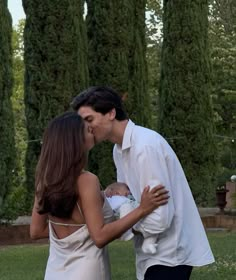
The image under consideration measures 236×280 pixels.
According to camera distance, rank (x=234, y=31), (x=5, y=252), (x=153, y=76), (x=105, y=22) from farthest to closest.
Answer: (x=234, y=31) < (x=153, y=76) < (x=105, y=22) < (x=5, y=252)

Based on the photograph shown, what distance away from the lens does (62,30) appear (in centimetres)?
1561

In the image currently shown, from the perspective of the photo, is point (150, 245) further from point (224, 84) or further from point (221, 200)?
point (224, 84)

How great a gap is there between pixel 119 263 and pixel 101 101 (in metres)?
5.97

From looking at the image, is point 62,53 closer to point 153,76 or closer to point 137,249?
point 153,76

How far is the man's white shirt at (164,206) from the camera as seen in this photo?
315 cm

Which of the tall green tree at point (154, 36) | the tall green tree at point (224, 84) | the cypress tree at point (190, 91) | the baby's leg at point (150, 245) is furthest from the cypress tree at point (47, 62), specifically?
the baby's leg at point (150, 245)

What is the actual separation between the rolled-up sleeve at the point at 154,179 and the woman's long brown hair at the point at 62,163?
0.78 feet

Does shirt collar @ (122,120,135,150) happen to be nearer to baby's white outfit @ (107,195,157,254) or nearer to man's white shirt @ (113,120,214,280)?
man's white shirt @ (113,120,214,280)

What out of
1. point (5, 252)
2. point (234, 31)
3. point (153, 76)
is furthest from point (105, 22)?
point (234, 31)

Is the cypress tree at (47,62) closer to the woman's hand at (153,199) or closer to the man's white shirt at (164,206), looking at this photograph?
the man's white shirt at (164,206)

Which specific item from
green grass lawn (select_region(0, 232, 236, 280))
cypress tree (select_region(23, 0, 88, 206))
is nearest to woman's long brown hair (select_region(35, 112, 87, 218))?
green grass lawn (select_region(0, 232, 236, 280))

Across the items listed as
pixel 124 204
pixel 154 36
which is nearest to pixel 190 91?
pixel 154 36

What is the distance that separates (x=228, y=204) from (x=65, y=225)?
47.5 feet

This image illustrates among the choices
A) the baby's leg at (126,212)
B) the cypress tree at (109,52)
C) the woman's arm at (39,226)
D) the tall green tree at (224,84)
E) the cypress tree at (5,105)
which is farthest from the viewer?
the tall green tree at (224,84)
